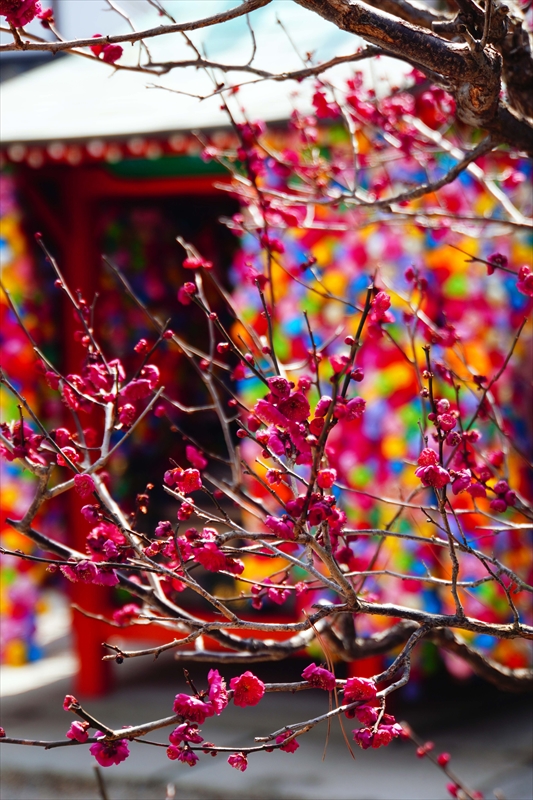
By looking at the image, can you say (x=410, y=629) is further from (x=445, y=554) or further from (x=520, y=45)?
(x=445, y=554)

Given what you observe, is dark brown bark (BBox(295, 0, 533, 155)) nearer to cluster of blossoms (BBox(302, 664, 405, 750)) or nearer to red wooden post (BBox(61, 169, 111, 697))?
cluster of blossoms (BBox(302, 664, 405, 750))

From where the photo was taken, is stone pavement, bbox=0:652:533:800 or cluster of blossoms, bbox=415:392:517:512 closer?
cluster of blossoms, bbox=415:392:517:512

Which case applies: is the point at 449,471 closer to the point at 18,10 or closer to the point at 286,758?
the point at 18,10

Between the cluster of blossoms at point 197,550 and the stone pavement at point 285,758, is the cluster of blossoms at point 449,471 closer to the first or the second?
the cluster of blossoms at point 197,550

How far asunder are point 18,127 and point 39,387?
1470 millimetres

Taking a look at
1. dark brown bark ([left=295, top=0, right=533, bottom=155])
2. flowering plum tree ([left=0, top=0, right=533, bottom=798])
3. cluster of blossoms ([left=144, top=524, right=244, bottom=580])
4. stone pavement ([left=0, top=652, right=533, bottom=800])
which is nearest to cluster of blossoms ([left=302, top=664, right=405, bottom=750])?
flowering plum tree ([left=0, top=0, right=533, bottom=798])

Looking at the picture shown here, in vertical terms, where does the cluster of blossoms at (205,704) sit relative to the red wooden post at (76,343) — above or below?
below

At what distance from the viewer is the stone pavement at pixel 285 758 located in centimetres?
400

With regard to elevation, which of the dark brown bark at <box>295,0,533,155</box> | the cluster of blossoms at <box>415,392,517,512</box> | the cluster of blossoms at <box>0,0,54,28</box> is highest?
the dark brown bark at <box>295,0,533,155</box>

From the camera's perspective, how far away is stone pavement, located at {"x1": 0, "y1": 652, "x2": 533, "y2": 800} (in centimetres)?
400

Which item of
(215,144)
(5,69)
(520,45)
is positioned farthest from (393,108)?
(5,69)

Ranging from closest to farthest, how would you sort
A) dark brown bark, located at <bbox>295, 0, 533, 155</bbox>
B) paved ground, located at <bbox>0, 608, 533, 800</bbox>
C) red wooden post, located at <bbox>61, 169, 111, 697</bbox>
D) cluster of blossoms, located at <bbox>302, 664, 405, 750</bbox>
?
1. cluster of blossoms, located at <bbox>302, 664, 405, 750</bbox>
2. dark brown bark, located at <bbox>295, 0, 533, 155</bbox>
3. paved ground, located at <bbox>0, 608, 533, 800</bbox>
4. red wooden post, located at <bbox>61, 169, 111, 697</bbox>

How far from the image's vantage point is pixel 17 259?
5340mm

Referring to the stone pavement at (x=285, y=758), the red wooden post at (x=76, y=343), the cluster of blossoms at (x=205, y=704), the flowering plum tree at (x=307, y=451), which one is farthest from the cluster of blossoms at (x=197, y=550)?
the red wooden post at (x=76, y=343)
